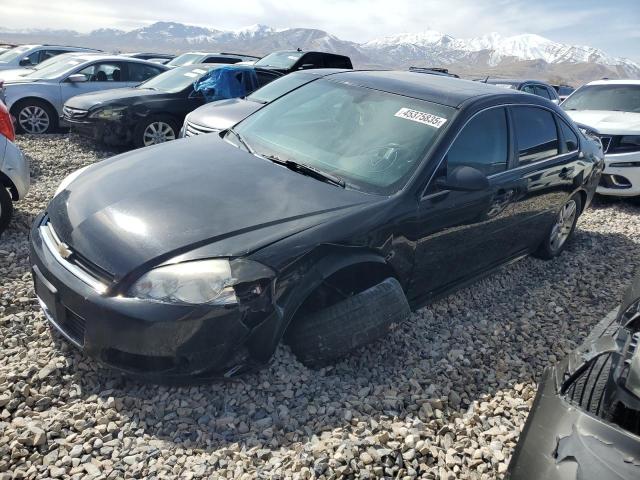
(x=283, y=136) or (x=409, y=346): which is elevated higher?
(x=283, y=136)

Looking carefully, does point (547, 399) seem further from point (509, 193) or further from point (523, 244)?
point (523, 244)

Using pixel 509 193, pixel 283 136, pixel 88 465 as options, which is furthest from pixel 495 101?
pixel 88 465

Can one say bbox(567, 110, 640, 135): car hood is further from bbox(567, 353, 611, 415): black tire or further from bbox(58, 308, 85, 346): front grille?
bbox(58, 308, 85, 346): front grille

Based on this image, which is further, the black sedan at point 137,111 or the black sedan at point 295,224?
the black sedan at point 137,111

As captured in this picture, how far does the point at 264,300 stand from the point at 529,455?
125cm

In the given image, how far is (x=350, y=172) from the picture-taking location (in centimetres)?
299

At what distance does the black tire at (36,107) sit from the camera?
27.8 ft

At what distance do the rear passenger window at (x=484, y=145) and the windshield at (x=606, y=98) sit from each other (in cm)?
610

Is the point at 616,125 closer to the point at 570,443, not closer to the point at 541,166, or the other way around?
the point at 541,166

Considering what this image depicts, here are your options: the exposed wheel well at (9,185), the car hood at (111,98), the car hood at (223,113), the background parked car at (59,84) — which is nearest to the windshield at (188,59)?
the background parked car at (59,84)

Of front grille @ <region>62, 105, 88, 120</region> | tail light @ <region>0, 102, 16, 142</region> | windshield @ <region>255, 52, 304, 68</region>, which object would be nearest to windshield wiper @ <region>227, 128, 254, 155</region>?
tail light @ <region>0, 102, 16, 142</region>

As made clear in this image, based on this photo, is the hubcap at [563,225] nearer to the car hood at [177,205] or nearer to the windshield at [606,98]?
the car hood at [177,205]

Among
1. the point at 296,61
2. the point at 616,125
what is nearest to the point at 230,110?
the point at 296,61

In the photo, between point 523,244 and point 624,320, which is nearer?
point 624,320
